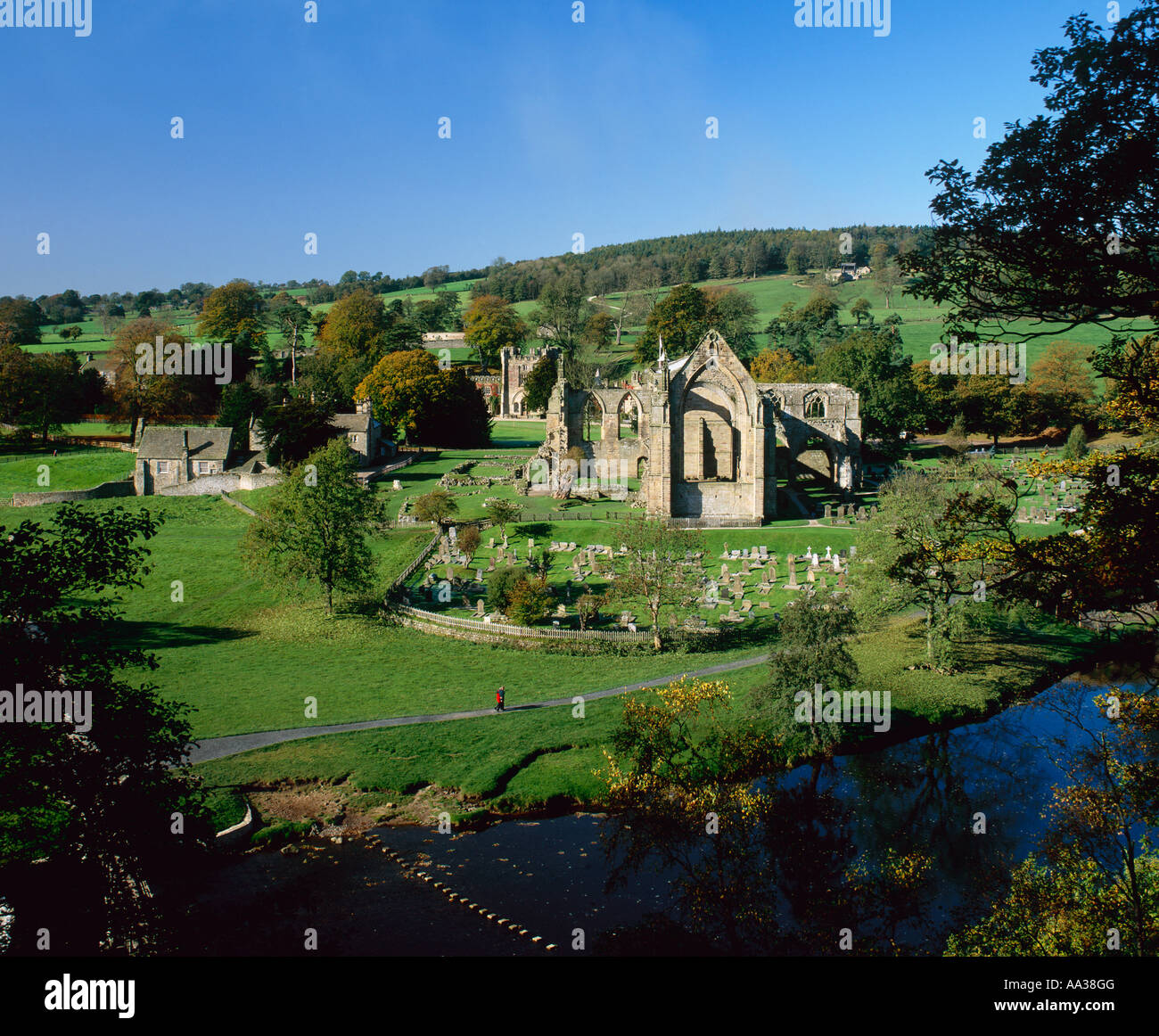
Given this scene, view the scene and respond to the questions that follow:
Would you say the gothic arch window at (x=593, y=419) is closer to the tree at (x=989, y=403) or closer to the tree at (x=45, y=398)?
the tree at (x=989, y=403)

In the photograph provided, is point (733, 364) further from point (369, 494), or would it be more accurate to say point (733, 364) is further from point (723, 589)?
point (369, 494)

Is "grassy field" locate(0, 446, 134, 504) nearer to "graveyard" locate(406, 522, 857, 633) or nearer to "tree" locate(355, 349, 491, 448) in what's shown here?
"tree" locate(355, 349, 491, 448)

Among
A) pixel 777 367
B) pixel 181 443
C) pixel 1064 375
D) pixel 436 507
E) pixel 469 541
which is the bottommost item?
pixel 469 541

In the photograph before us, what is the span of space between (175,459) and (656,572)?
42.7 meters

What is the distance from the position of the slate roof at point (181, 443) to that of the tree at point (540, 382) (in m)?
Answer: 35.3

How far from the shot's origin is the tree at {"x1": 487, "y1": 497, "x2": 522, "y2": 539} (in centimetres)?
5056

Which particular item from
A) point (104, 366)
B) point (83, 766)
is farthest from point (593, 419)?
point (83, 766)

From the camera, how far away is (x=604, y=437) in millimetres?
64812

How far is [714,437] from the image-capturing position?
193ft

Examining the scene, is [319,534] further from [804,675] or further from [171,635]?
[804,675]

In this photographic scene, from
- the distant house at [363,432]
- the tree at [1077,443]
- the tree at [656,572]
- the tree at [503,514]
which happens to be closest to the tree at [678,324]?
the distant house at [363,432]

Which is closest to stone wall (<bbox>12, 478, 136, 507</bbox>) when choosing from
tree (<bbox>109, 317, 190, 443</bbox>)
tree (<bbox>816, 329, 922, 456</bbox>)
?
tree (<bbox>109, 317, 190, 443</bbox>)

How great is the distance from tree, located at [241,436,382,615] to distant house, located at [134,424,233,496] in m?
25.0
